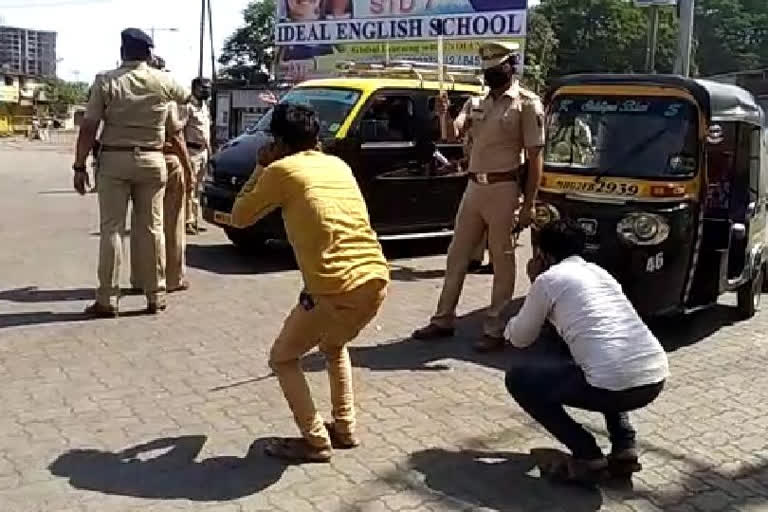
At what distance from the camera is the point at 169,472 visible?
4.52 m

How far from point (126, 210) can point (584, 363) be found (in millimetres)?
3933

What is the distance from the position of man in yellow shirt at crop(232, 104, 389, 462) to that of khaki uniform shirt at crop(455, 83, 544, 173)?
6.93 ft

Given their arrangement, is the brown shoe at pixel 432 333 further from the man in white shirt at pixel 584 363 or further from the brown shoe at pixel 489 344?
the man in white shirt at pixel 584 363

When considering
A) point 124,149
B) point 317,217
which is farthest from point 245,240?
point 317,217

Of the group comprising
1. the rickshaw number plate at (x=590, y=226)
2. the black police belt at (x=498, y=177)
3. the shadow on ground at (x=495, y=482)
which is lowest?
the shadow on ground at (x=495, y=482)

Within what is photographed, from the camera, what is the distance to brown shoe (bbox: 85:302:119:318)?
7172 mm

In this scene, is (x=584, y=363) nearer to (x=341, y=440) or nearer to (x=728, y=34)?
(x=341, y=440)

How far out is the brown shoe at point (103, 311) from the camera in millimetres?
7172

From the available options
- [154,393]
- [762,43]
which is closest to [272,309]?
[154,393]

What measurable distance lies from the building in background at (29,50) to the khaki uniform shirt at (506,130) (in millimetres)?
91437

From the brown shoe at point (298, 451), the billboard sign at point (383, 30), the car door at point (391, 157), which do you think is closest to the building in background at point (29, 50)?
the billboard sign at point (383, 30)

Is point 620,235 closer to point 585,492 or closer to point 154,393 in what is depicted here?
point 585,492

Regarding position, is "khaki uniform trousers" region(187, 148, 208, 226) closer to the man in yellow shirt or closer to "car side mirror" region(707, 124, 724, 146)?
"car side mirror" region(707, 124, 724, 146)

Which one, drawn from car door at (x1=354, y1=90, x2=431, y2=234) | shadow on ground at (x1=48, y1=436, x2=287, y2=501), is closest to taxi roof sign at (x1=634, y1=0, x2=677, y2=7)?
car door at (x1=354, y1=90, x2=431, y2=234)
